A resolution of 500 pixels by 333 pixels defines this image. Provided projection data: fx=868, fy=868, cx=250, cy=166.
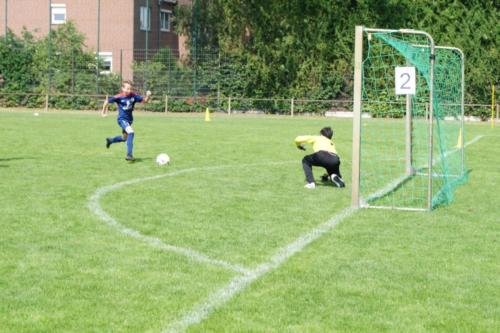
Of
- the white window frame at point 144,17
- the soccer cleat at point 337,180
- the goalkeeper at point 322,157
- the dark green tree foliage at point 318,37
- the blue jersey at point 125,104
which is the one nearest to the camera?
the goalkeeper at point 322,157

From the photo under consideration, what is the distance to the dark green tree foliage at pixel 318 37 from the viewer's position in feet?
130

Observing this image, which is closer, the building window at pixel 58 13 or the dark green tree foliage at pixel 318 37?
the dark green tree foliage at pixel 318 37

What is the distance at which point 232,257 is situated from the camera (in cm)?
784

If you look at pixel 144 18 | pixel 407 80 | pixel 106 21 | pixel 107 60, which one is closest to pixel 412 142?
pixel 407 80

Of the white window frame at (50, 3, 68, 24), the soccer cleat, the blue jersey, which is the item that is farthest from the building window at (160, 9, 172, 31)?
the soccer cleat

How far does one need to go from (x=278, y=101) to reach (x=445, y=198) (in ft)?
105

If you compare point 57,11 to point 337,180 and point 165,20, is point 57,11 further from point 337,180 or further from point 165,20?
point 337,180

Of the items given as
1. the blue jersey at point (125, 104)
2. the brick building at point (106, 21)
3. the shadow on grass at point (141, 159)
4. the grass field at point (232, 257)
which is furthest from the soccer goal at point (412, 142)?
the brick building at point (106, 21)

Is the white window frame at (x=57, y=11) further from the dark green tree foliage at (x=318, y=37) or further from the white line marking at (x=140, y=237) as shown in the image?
the white line marking at (x=140, y=237)

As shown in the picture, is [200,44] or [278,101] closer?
[278,101]

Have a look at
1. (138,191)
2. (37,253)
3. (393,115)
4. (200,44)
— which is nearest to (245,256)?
(37,253)

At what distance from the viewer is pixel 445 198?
12.2 m

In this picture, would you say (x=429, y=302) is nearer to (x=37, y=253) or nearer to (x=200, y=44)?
(x=37, y=253)

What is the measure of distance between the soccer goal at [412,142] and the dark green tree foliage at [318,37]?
13492 mm
